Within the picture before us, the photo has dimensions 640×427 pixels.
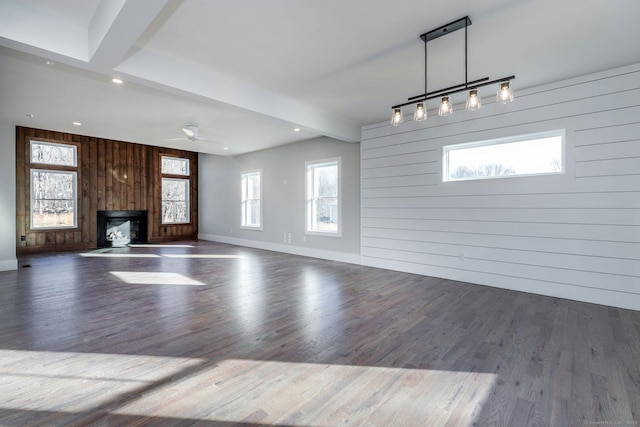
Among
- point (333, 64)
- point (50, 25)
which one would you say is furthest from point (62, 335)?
point (333, 64)

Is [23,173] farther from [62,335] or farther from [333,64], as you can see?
[333,64]

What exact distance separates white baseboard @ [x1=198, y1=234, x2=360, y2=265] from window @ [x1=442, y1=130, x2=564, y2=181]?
8.01 ft

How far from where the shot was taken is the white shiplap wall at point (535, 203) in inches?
132

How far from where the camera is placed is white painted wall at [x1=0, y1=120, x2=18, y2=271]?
495 centimetres

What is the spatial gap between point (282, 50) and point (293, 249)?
4.79 metres

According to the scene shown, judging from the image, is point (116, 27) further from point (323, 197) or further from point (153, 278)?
point (323, 197)

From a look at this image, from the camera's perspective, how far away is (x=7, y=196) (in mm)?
5031

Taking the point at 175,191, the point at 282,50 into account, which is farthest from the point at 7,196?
the point at 282,50

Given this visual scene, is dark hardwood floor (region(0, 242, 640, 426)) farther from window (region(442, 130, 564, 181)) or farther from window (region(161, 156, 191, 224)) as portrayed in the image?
window (region(161, 156, 191, 224))

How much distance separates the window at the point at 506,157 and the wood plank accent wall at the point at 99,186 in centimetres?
808

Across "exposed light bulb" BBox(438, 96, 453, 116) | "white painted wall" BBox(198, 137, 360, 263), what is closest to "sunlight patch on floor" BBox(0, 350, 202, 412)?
"exposed light bulb" BBox(438, 96, 453, 116)

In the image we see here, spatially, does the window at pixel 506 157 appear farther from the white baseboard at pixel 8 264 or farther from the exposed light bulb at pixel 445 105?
the white baseboard at pixel 8 264

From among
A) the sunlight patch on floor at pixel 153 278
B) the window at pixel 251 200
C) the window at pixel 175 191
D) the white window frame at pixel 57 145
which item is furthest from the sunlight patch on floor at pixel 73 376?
the window at pixel 175 191

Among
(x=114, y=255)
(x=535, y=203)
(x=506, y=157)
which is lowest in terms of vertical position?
(x=114, y=255)
